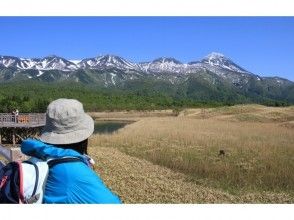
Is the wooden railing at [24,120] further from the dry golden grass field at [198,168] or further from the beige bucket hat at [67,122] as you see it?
the beige bucket hat at [67,122]

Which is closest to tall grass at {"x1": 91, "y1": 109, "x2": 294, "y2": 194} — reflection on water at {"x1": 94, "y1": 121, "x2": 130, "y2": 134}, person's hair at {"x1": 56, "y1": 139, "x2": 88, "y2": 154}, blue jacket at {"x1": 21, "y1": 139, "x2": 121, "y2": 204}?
reflection on water at {"x1": 94, "y1": 121, "x2": 130, "y2": 134}

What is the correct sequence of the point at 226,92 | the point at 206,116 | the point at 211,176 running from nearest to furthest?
1. the point at 211,176
2. the point at 206,116
3. the point at 226,92

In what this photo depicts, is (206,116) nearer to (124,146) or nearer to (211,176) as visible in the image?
(124,146)

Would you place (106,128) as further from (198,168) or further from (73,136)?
(73,136)

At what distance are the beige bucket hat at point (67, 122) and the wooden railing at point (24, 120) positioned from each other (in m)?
17.0

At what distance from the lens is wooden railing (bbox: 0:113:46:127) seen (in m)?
19.2

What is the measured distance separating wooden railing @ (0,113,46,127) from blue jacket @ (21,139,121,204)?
17.1 meters

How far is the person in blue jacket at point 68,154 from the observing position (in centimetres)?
202

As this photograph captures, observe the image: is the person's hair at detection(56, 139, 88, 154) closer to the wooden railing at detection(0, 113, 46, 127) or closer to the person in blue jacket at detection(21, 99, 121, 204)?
the person in blue jacket at detection(21, 99, 121, 204)

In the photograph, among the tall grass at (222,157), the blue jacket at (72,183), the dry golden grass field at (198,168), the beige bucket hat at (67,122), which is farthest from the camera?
the tall grass at (222,157)

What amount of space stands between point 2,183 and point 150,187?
8.23 meters

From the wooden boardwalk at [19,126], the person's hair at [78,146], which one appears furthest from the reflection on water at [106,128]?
the person's hair at [78,146]

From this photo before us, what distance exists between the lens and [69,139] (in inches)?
89.0
